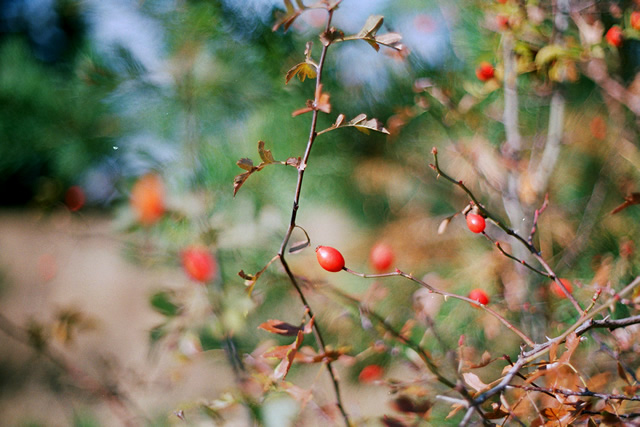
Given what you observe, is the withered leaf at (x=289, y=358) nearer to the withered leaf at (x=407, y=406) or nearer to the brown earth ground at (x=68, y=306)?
the withered leaf at (x=407, y=406)

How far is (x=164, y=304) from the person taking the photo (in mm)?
433

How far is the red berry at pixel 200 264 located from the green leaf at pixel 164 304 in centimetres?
4

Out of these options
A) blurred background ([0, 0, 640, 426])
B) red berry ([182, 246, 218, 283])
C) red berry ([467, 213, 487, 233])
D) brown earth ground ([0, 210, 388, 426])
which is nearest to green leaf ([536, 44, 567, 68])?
blurred background ([0, 0, 640, 426])

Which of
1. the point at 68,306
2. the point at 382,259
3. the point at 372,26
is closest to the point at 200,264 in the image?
the point at 382,259

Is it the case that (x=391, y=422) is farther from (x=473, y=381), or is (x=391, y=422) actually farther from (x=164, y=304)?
(x=164, y=304)

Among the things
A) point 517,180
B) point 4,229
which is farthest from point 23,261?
point 517,180

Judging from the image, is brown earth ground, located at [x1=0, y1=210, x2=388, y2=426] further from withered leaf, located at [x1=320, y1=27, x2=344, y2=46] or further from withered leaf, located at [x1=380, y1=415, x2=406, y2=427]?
withered leaf, located at [x1=320, y1=27, x2=344, y2=46]

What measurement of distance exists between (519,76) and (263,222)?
34 centimetres

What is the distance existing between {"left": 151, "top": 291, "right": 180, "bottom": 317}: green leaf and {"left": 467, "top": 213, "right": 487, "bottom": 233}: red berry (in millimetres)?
289

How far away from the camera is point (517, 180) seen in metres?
0.51

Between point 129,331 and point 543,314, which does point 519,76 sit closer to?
point 543,314

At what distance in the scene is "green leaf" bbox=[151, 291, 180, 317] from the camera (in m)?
0.43

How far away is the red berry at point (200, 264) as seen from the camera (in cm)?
47

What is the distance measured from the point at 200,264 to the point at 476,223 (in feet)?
1.02
